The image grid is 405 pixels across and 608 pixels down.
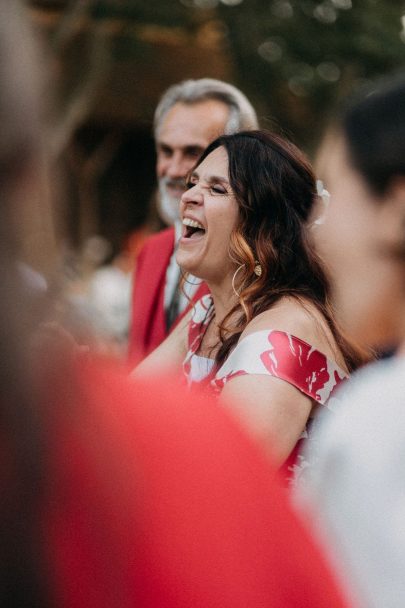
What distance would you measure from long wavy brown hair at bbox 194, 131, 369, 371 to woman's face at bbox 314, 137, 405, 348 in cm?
120

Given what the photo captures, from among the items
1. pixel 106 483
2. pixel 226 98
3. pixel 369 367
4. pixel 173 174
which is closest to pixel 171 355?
pixel 173 174

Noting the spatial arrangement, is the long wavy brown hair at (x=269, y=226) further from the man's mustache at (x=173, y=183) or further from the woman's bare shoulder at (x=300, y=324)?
the man's mustache at (x=173, y=183)

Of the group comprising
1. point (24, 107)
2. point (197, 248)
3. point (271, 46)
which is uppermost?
point (271, 46)

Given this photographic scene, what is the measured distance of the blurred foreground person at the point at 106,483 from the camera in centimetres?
66

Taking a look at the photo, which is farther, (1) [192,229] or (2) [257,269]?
(1) [192,229]

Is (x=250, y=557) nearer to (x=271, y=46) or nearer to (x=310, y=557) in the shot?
(x=310, y=557)

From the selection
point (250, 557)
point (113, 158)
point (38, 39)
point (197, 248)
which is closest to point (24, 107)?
point (38, 39)

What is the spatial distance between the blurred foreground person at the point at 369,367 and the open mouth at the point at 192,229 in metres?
1.37

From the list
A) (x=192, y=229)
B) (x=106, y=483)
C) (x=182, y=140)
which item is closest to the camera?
(x=106, y=483)

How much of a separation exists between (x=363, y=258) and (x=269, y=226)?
4.66 ft

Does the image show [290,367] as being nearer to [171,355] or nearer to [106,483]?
[171,355]

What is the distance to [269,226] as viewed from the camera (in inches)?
104

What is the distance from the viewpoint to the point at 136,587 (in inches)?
28.2

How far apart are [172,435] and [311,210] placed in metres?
1.97
